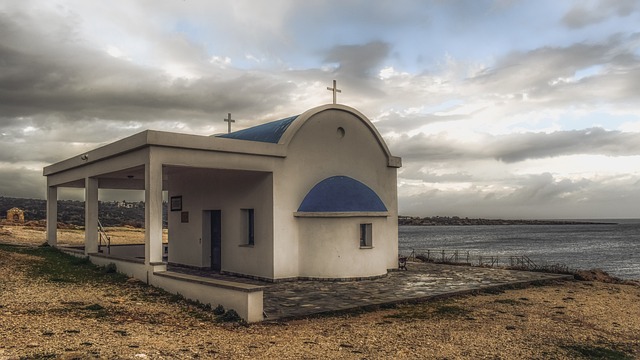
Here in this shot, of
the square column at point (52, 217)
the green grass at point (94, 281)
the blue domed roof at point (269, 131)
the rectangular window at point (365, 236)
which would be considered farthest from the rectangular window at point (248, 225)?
the square column at point (52, 217)

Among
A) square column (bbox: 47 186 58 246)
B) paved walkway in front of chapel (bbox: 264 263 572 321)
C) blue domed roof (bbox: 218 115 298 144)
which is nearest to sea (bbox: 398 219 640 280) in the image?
paved walkway in front of chapel (bbox: 264 263 572 321)

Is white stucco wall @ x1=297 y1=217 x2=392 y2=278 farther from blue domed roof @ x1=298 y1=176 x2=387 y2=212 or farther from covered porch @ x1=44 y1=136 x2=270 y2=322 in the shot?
covered porch @ x1=44 y1=136 x2=270 y2=322

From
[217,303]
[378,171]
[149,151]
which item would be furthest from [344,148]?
[217,303]

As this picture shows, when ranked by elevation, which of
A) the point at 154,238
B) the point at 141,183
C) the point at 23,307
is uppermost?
the point at 141,183

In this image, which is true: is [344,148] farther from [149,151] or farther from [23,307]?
[23,307]

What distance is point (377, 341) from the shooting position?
9.88m

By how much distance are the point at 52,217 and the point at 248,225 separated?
45.0 feet

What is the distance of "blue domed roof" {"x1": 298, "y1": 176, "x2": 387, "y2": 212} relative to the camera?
17.7 metres

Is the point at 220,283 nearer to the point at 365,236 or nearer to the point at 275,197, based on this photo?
the point at 275,197

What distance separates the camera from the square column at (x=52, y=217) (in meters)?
26.0

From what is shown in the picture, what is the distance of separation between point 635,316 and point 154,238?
1378cm

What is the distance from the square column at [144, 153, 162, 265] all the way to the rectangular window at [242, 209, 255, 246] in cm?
419

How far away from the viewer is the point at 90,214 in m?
20.4

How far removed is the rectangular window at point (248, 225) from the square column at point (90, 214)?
6661 mm
